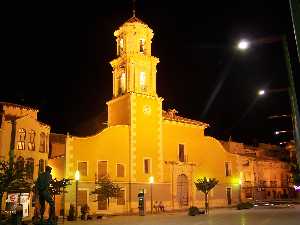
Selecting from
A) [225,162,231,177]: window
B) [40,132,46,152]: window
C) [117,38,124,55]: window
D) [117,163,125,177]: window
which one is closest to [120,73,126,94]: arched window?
[117,38,124,55]: window

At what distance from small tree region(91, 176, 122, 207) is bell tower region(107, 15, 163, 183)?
3.97 metres

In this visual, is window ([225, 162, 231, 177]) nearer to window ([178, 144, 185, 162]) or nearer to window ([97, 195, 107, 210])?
window ([178, 144, 185, 162])

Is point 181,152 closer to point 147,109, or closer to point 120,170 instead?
point 147,109

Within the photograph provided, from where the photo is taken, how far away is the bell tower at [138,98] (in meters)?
45.9

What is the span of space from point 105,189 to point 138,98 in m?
11.8

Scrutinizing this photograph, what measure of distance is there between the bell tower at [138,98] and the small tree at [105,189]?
3968 millimetres

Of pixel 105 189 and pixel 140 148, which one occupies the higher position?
pixel 140 148

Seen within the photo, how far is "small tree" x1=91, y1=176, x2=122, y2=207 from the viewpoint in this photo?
40250mm

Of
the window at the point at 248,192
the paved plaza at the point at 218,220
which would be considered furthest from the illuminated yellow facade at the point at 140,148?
the paved plaza at the point at 218,220

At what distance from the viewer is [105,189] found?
4025cm

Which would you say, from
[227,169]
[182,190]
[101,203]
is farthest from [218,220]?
[227,169]

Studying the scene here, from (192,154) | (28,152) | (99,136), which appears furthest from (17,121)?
(192,154)

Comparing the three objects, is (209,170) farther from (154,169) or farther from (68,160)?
(68,160)

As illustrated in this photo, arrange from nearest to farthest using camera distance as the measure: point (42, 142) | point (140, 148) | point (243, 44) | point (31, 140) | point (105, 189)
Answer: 1. point (243, 44)
2. point (31, 140)
3. point (105, 189)
4. point (42, 142)
5. point (140, 148)
